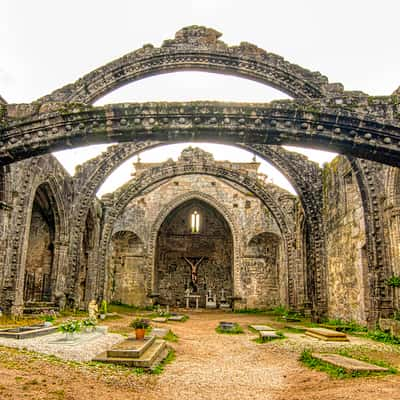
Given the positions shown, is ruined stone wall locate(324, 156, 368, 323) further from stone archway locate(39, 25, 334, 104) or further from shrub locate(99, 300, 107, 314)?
shrub locate(99, 300, 107, 314)

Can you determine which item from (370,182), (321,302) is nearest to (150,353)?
(370,182)

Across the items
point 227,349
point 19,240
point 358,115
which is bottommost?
point 227,349

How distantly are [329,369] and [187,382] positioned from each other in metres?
2.23

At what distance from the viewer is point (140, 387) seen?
5.25 meters

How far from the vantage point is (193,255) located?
99.6 ft

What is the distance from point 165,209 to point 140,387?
21874 millimetres

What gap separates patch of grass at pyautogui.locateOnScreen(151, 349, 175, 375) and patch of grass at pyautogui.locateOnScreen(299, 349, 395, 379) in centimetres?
238

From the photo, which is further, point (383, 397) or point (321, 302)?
point (321, 302)

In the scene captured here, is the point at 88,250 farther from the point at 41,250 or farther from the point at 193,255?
the point at 193,255

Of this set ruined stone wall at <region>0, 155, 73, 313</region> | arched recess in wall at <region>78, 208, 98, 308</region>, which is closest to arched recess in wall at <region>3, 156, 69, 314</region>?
ruined stone wall at <region>0, 155, 73, 313</region>

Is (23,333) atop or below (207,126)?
below

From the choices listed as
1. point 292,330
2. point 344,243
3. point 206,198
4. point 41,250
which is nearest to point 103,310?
point 41,250

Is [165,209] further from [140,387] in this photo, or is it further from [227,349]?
[140,387]

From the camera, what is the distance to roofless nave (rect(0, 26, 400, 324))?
5.46 m
